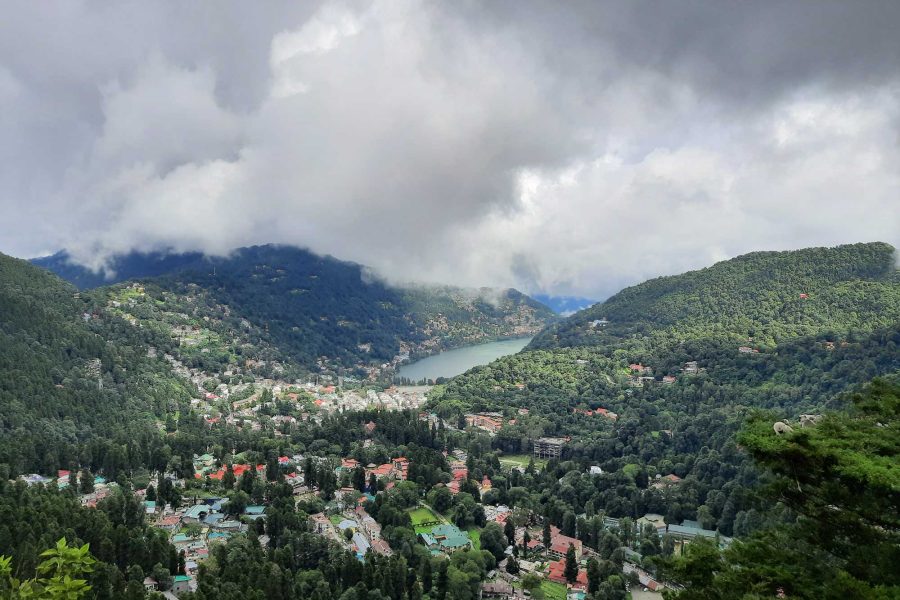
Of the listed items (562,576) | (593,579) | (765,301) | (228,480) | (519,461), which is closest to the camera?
(593,579)

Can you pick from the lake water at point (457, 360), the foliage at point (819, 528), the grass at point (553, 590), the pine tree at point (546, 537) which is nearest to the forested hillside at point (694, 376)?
the pine tree at point (546, 537)

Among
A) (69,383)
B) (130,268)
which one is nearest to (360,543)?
(69,383)

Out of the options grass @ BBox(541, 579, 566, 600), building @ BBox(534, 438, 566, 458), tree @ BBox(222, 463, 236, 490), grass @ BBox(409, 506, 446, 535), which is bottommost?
grass @ BBox(541, 579, 566, 600)

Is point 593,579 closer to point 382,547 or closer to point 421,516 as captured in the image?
point 382,547

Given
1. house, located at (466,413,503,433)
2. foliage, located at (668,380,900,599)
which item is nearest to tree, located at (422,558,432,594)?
foliage, located at (668,380,900,599)

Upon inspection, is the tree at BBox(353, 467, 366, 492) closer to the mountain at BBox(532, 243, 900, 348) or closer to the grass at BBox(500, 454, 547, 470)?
the grass at BBox(500, 454, 547, 470)

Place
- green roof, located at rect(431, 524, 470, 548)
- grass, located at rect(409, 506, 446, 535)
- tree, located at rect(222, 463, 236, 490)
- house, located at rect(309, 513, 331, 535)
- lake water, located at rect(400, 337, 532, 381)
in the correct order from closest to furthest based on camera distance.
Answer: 1. house, located at rect(309, 513, 331, 535)
2. green roof, located at rect(431, 524, 470, 548)
3. grass, located at rect(409, 506, 446, 535)
4. tree, located at rect(222, 463, 236, 490)
5. lake water, located at rect(400, 337, 532, 381)

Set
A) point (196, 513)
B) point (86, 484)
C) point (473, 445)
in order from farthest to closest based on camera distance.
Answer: point (473, 445) → point (86, 484) → point (196, 513)
